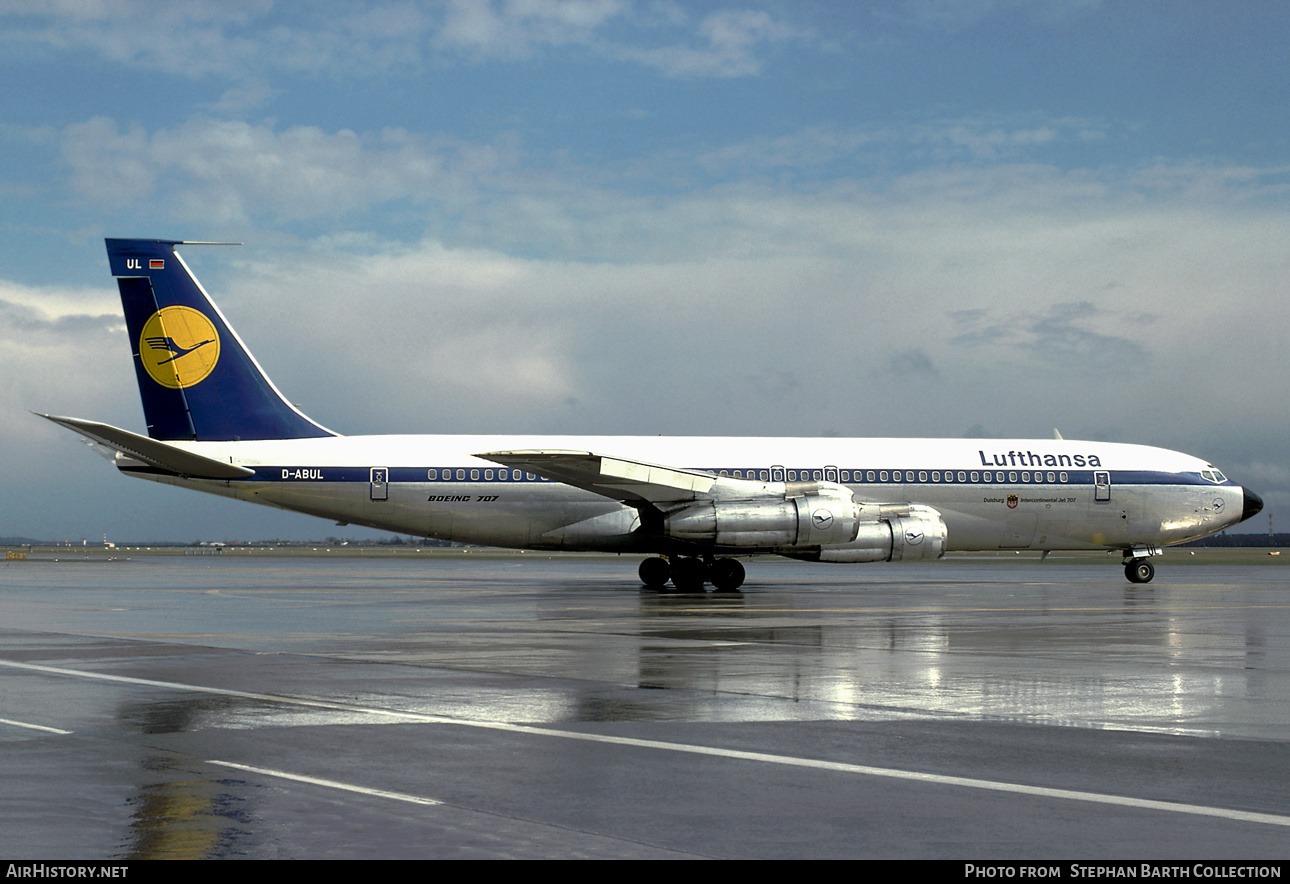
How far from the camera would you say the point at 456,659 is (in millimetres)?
15164

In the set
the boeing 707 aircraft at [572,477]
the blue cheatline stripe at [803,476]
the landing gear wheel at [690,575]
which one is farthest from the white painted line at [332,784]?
the blue cheatline stripe at [803,476]

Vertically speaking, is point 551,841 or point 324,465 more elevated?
point 324,465

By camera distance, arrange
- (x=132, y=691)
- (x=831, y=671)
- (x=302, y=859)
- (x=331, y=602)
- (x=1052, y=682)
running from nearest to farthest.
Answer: (x=302, y=859), (x=132, y=691), (x=1052, y=682), (x=831, y=671), (x=331, y=602)

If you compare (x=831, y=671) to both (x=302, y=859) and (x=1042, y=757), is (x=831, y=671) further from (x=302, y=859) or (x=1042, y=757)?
(x=302, y=859)

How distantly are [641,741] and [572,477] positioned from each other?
23866 millimetres

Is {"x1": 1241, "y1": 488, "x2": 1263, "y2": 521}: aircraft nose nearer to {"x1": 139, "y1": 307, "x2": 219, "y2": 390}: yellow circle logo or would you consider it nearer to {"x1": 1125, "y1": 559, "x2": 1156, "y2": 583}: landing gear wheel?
{"x1": 1125, "y1": 559, "x2": 1156, "y2": 583}: landing gear wheel

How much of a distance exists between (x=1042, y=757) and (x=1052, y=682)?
4818mm

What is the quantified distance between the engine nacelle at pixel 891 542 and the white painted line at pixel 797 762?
879 inches

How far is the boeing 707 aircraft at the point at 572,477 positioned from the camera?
1265 inches

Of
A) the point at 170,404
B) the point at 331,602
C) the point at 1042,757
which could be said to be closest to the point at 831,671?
the point at 1042,757

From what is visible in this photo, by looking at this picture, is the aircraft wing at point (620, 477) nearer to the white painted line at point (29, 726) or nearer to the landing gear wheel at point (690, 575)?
the landing gear wheel at point (690, 575)

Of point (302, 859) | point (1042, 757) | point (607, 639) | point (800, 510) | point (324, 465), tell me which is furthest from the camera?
point (324, 465)

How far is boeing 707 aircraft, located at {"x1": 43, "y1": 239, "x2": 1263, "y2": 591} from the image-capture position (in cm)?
3212

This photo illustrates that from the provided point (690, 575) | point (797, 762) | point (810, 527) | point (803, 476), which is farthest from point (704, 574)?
point (797, 762)
